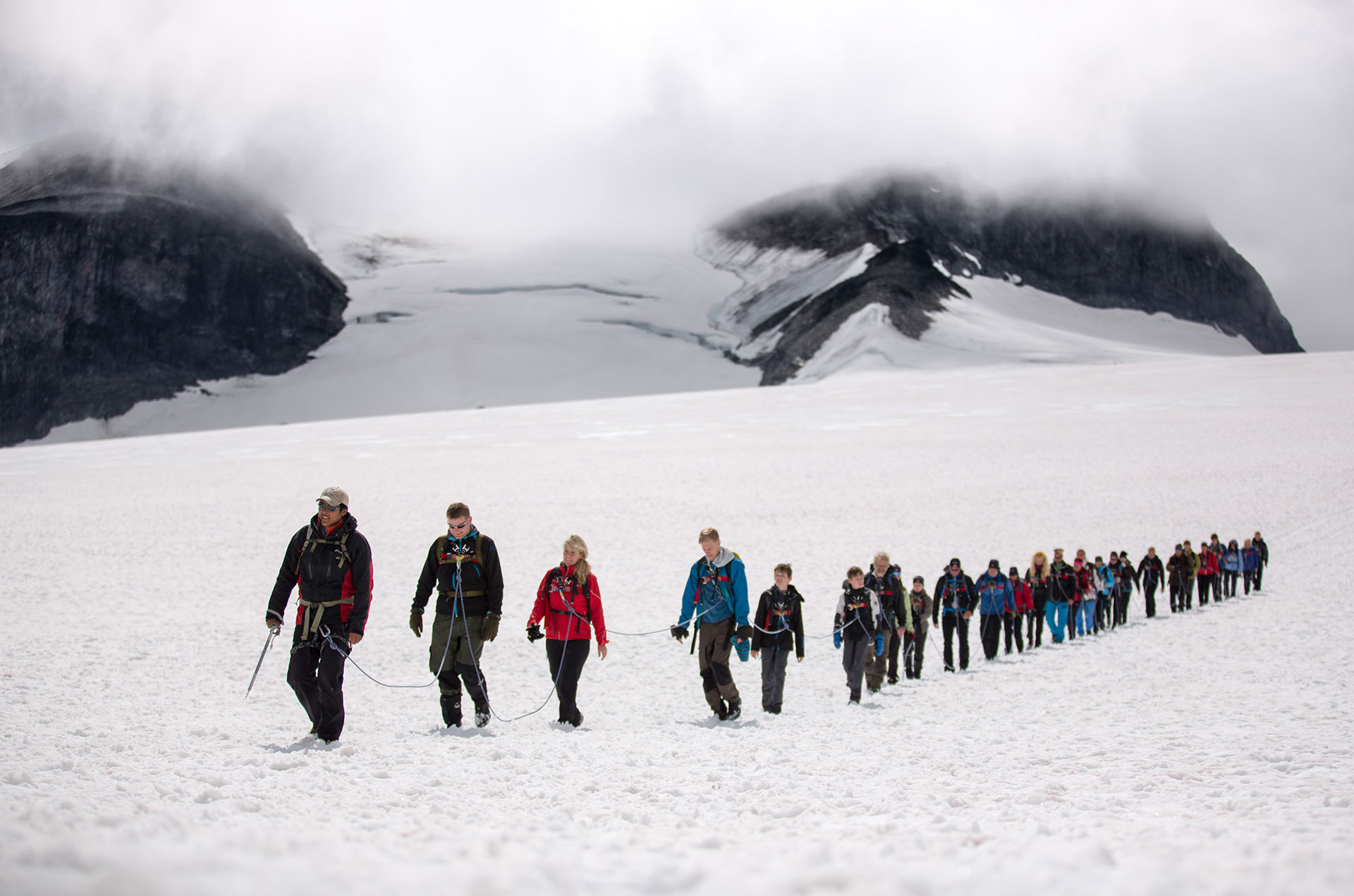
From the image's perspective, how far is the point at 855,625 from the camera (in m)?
10.0

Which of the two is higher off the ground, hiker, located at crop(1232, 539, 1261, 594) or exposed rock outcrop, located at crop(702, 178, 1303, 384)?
exposed rock outcrop, located at crop(702, 178, 1303, 384)

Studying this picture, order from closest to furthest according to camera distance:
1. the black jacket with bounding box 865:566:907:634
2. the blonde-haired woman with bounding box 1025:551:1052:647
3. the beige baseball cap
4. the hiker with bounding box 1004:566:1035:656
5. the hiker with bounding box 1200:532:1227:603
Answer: the beige baseball cap
the black jacket with bounding box 865:566:907:634
the hiker with bounding box 1004:566:1035:656
the blonde-haired woman with bounding box 1025:551:1052:647
the hiker with bounding box 1200:532:1227:603

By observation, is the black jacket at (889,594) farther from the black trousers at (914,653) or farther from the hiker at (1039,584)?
the hiker at (1039,584)

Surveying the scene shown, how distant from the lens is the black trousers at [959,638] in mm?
12648

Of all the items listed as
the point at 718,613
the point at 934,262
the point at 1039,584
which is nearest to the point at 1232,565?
the point at 1039,584

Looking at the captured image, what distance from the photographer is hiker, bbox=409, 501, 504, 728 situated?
7613mm

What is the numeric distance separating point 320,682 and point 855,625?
541 cm

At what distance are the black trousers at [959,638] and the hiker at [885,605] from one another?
1.78 metres

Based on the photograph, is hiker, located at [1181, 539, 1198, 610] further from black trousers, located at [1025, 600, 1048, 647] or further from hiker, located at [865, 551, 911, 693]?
hiker, located at [865, 551, 911, 693]

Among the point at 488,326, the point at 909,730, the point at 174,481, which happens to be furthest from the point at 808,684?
the point at 488,326

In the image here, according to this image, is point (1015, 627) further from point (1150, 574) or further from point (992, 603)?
point (1150, 574)

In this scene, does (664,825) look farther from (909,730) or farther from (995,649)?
(995,649)

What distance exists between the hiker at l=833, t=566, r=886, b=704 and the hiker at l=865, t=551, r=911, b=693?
1.19 feet

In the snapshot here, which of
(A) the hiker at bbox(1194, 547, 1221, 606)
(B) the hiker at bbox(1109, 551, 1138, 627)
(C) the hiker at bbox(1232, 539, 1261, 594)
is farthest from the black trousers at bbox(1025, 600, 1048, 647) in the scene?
(C) the hiker at bbox(1232, 539, 1261, 594)
